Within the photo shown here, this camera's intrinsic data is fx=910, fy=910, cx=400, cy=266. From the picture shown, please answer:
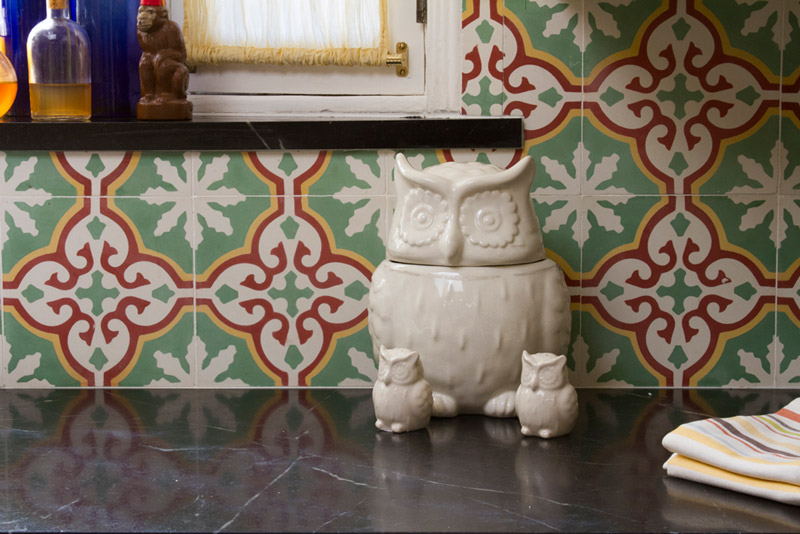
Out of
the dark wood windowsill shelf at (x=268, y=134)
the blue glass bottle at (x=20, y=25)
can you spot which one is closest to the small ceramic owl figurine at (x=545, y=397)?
the dark wood windowsill shelf at (x=268, y=134)

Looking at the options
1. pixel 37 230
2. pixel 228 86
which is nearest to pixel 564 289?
pixel 228 86

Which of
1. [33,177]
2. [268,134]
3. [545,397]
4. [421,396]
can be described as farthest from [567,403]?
[33,177]

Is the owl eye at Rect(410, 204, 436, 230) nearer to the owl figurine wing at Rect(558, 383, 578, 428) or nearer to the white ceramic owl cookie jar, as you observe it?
the white ceramic owl cookie jar

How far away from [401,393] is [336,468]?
14 cm

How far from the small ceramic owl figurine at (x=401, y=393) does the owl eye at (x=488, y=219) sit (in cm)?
17

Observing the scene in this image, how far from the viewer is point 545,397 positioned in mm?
1109

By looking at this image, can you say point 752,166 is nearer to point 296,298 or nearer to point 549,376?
point 549,376

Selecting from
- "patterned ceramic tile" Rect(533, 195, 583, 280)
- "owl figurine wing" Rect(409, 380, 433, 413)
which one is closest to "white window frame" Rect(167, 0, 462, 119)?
"patterned ceramic tile" Rect(533, 195, 583, 280)

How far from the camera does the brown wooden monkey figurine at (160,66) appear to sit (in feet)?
4.37

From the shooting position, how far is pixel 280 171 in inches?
53.4

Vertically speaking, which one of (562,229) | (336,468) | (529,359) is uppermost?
(562,229)

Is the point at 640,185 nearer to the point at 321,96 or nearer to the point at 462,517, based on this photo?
the point at 321,96

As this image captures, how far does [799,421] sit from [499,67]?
64 cm

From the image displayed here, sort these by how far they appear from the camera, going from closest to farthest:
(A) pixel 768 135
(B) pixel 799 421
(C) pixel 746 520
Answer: (C) pixel 746 520 → (B) pixel 799 421 → (A) pixel 768 135
